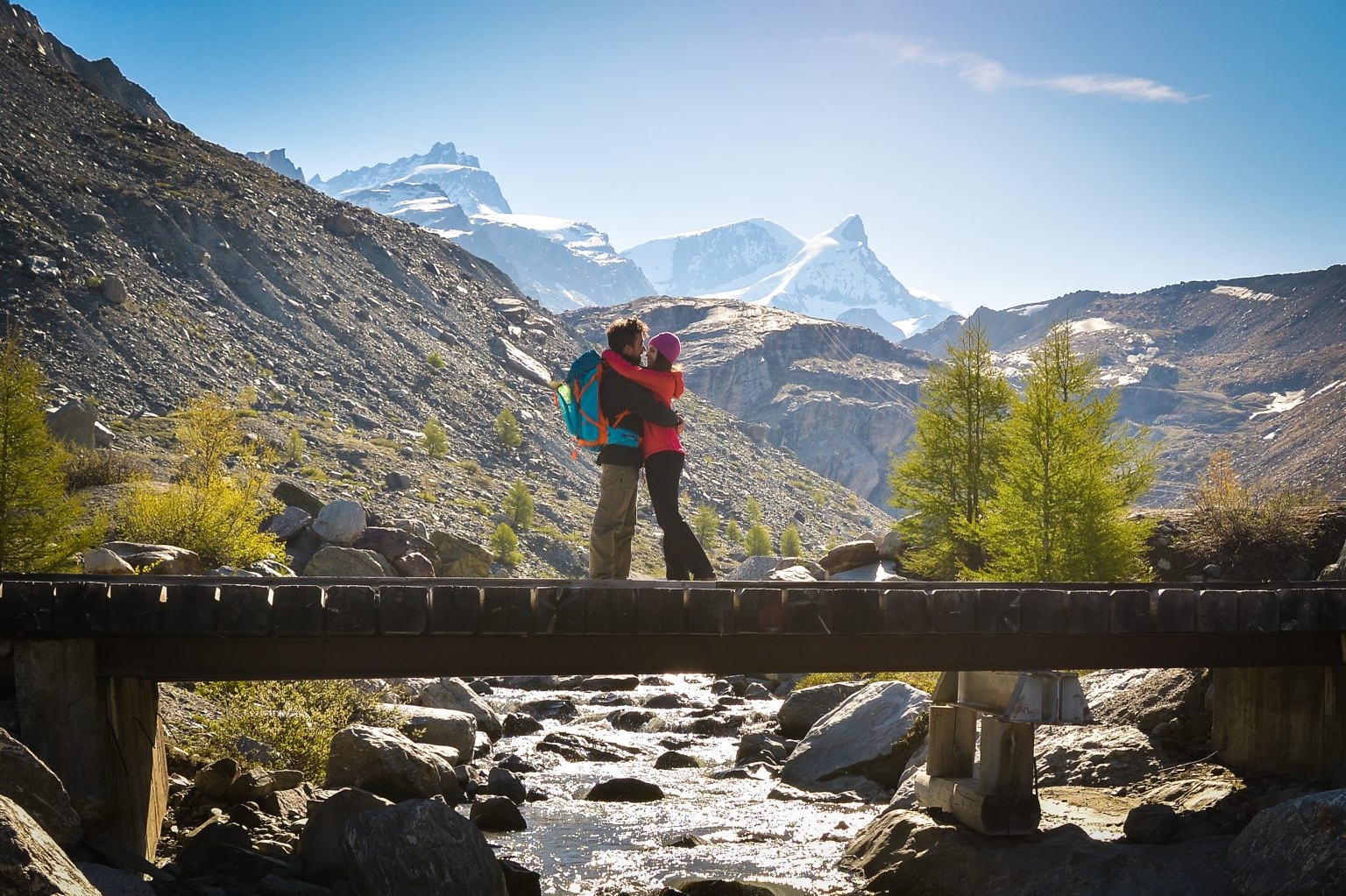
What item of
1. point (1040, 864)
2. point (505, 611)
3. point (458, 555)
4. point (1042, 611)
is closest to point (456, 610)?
point (505, 611)

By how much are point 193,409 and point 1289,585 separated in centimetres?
3610

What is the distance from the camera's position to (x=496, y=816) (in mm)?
13695

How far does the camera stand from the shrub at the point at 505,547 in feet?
196

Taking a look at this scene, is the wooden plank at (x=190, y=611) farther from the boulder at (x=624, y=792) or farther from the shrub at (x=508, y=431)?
the shrub at (x=508, y=431)

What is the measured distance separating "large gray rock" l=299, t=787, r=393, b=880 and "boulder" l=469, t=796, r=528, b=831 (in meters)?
3.65

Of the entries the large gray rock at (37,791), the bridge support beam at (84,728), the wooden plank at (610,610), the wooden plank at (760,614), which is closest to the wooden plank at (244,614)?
the bridge support beam at (84,728)

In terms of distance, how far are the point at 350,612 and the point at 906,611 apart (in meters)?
4.33

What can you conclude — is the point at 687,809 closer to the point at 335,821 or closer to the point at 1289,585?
the point at 335,821

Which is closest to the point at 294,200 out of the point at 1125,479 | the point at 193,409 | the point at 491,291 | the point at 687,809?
the point at 491,291

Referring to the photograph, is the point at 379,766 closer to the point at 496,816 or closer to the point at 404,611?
the point at 496,816

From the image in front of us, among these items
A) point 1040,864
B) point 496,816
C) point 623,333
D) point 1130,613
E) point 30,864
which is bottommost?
point 496,816

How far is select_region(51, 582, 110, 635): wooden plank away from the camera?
812 centimetres

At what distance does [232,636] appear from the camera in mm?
8391

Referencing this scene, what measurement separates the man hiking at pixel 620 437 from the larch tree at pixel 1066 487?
1747 centimetres
